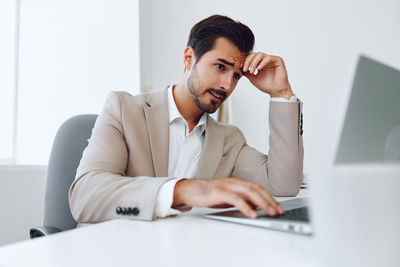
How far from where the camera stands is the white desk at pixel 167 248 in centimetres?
32

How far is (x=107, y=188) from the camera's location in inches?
26.7

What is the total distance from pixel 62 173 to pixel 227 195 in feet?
2.41

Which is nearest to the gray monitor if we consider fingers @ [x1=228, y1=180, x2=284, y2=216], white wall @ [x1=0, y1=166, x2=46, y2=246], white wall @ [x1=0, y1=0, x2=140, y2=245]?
fingers @ [x1=228, y1=180, x2=284, y2=216]

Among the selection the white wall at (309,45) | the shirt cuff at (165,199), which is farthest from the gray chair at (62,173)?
the white wall at (309,45)

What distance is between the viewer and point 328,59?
7.04 feet

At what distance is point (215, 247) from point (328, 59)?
2.08m

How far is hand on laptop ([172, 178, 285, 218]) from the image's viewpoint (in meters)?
0.52

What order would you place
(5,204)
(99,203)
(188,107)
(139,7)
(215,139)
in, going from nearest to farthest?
(99,203) → (215,139) → (188,107) → (5,204) → (139,7)

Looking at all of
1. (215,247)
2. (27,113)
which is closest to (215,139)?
(215,247)

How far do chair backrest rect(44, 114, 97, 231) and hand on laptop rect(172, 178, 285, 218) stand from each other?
1.96ft

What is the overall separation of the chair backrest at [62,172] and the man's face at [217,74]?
510mm

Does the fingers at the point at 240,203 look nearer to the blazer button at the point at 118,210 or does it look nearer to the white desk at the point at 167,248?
the white desk at the point at 167,248

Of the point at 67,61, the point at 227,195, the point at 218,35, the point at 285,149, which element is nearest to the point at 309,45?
the point at 218,35

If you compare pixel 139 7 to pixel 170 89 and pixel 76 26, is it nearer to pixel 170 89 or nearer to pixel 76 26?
pixel 76 26
